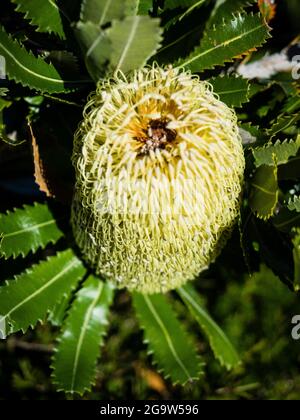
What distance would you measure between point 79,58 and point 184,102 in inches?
8.0

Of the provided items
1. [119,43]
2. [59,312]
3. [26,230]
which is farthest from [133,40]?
[59,312]

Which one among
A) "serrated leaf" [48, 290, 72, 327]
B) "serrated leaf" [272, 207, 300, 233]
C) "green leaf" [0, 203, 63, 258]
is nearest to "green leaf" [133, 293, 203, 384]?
"serrated leaf" [48, 290, 72, 327]

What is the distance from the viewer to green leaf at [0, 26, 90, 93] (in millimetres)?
901

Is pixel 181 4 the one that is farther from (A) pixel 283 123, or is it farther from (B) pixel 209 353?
(B) pixel 209 353

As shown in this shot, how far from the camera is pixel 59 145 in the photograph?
1116 millimetres

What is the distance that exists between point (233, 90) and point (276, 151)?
156mm

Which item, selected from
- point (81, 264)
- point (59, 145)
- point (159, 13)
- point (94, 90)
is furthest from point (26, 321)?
point (159, 13)

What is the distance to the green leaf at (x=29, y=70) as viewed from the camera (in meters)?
0.90

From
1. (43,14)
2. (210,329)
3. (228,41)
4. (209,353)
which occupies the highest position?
(43,14)

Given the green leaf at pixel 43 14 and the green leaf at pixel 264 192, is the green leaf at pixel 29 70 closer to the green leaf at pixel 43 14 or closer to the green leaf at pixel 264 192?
the green leaf at pixel 43 14

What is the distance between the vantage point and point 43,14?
93cm

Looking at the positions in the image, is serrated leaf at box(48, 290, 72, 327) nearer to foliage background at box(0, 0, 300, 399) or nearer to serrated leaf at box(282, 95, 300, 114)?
foliage background at box(0, 0, 300, 399)

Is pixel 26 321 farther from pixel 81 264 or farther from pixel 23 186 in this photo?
pixel 23 186

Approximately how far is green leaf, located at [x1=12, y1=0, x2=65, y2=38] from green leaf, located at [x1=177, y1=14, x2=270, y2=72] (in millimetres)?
229
